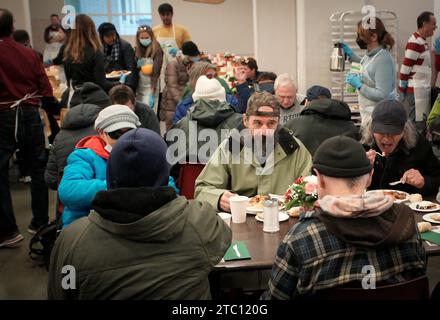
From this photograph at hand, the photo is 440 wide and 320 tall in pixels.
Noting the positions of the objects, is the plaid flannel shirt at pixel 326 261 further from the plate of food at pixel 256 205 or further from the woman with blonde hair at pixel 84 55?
the woman with blonde hair at pixel 84 55

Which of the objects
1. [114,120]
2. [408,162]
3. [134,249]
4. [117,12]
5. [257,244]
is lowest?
[257,244]

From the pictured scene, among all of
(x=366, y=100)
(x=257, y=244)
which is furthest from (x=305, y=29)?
(x=257, y=244)

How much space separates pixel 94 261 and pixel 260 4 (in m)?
6.58

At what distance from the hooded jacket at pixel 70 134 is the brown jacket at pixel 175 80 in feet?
8.95

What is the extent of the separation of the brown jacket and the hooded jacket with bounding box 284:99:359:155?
106 inches

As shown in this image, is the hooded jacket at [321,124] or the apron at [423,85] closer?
the hooded jacket at [321,124]

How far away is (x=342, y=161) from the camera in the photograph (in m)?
1.79

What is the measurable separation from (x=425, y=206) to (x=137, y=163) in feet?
5.18

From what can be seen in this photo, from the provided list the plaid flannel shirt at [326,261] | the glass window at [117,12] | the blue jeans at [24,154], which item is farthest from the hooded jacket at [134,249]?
the glass window at [117,12]

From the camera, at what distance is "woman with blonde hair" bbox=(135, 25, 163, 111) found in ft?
19.9

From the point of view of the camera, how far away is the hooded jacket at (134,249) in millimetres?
1632

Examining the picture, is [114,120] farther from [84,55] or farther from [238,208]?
[84,55]

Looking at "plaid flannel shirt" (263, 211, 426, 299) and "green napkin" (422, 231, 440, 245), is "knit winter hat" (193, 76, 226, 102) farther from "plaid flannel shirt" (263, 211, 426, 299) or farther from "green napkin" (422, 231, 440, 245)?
"plaid flannel shirt" (263, 211, 426, 299)

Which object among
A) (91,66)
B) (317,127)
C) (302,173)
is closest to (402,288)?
(302,173)
